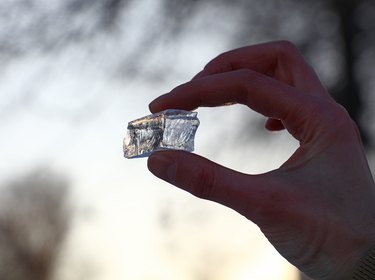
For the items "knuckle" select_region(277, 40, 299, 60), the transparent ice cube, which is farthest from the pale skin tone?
"knuckle" select_region(277, 40, 299, 60)

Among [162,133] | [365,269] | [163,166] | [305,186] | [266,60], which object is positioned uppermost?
[266,60]

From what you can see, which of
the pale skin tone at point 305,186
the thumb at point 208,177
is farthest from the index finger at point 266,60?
the thumb at point 208,177

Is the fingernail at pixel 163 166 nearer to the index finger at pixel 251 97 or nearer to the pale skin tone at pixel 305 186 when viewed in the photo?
the pale skin tone at pixel 305 186

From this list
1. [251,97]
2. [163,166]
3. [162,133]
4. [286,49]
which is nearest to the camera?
[163,166]

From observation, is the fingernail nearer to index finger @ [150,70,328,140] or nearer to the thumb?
the thumb

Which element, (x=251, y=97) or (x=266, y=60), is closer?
(x=251, y=97)

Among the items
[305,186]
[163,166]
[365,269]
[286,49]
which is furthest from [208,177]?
[286,49]

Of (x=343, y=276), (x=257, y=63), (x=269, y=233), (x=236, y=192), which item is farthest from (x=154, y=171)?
(x=257, y=63)

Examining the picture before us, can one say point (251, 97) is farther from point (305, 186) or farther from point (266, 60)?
point (266, 60)
